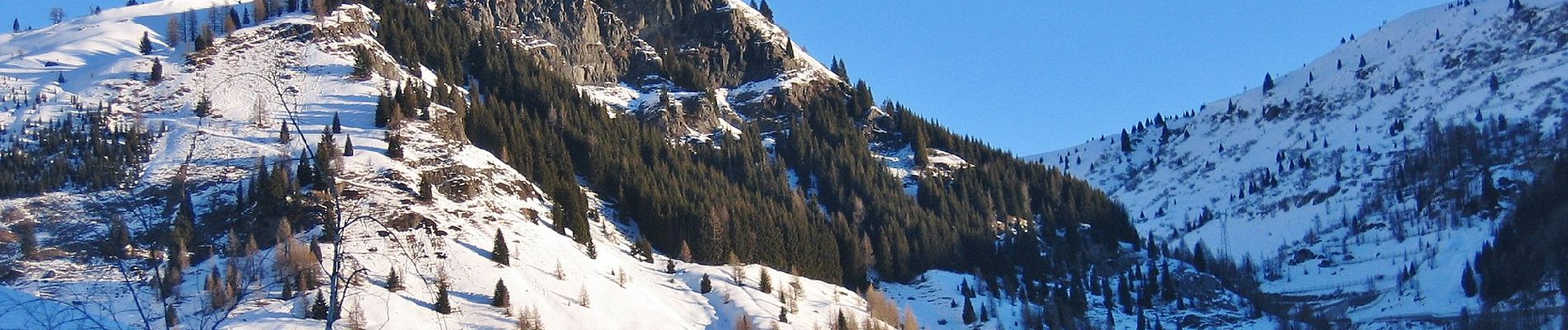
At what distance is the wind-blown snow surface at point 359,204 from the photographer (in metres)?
60.4

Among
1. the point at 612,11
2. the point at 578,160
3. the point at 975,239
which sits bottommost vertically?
the point at 975,239

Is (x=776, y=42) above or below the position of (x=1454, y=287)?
above

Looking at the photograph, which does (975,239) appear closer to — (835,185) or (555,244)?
(835,185)

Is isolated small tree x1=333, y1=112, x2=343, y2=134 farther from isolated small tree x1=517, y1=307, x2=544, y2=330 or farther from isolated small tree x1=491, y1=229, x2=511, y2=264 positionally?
isolated small tree x1=517, y1=307, x2=544, y2=330

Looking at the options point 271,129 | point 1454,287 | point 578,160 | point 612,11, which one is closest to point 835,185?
point 578,160

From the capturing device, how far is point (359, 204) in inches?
2174

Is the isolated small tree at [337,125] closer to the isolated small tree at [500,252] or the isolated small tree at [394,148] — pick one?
the isolated small tree at [394,148]

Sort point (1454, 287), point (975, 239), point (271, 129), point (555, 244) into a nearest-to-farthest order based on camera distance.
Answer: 1. point (555, 244)
2. point (271, 129)
3. point (975, 239)
4. point (1454, 287)

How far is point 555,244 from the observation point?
7731 centimetres

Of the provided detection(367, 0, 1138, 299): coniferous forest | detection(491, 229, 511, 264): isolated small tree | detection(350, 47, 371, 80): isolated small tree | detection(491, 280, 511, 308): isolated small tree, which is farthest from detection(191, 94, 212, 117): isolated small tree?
detection(491, 280, 511, 308): isolated small tree

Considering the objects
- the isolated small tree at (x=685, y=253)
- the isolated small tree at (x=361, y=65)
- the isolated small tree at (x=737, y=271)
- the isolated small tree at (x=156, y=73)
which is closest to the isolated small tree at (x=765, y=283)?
the isolated small tree at (x=737, y=271)

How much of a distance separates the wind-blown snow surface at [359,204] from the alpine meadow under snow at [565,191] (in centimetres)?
28

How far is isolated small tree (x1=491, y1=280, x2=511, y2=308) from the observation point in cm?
6412

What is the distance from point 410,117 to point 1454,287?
14123cm
